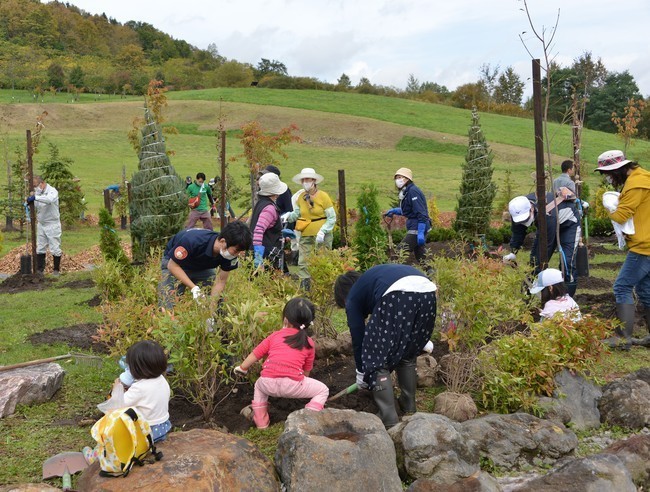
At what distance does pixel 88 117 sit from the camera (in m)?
52.9

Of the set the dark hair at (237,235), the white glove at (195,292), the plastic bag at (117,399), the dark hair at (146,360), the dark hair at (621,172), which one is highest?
the dark hair at (621,172)

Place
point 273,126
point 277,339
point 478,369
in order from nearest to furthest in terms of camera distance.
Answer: point 277,339 < point 478,369 < point 273,126

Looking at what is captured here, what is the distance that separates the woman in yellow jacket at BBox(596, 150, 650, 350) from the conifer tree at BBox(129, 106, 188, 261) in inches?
312

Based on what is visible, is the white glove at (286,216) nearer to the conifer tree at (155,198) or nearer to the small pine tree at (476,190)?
the conifer tree at (155,198)

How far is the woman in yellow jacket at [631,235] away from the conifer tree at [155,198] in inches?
312

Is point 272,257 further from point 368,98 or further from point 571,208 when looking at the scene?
point 368,98

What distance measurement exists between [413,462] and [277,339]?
4.44ft

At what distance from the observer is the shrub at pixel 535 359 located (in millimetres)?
5242

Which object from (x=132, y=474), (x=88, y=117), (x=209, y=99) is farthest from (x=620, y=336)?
(x=209, y=99)

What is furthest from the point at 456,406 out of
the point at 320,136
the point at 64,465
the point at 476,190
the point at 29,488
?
the point at 320,136

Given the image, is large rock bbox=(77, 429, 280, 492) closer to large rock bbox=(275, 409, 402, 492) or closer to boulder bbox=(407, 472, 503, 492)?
large rock bbox=(275, 409, 402, 492)

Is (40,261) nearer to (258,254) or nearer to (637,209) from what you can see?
(258,254)

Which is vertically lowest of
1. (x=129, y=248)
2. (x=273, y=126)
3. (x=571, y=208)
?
(x=129, y=248)

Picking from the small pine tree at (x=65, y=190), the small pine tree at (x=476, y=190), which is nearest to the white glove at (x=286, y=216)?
the small pine tree at (x=476, y=190)
